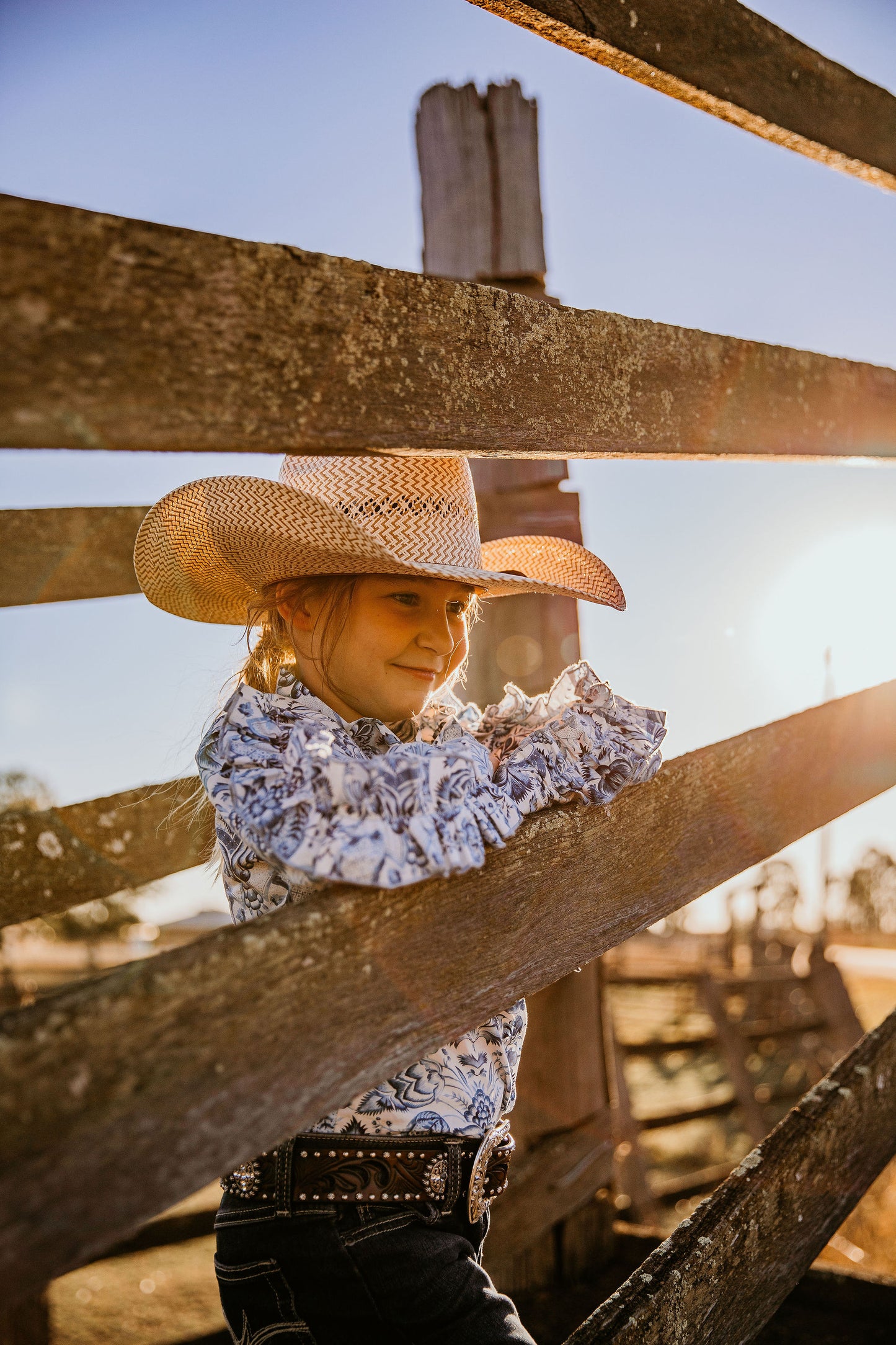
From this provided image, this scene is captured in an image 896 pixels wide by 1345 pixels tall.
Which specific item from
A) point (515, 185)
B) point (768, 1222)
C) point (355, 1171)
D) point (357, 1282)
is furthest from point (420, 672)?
point (515, 185)

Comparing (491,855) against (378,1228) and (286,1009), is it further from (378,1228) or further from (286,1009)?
(378,1228)

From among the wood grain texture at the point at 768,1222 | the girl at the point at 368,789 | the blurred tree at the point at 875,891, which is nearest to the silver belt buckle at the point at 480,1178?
the girl at the point at 368,789

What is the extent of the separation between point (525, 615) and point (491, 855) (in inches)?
60.6

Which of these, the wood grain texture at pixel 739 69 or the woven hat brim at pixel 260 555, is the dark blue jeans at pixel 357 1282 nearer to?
the woven hat brim at pixel 260 555

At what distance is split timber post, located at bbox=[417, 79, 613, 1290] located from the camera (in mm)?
2688

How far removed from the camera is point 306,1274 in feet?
4.91

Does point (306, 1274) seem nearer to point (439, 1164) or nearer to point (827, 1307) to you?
point (439, 1164)

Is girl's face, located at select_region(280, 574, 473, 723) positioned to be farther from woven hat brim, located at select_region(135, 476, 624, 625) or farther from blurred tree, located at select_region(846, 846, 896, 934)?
blurred tree, located at select_region(846, 846, 896, 934)

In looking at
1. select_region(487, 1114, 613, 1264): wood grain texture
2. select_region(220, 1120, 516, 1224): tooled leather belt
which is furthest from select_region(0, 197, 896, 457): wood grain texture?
select_region(487, 1114, 613, 1264): wood grain texture

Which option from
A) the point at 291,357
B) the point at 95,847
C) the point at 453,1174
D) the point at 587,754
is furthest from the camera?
the point at 95,847

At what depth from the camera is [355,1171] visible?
4.97 feet

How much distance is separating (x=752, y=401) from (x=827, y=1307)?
2.50 meters

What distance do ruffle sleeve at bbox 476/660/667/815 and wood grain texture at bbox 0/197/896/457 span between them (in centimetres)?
44

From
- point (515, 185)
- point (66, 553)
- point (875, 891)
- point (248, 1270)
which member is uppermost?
point (515, 185)
